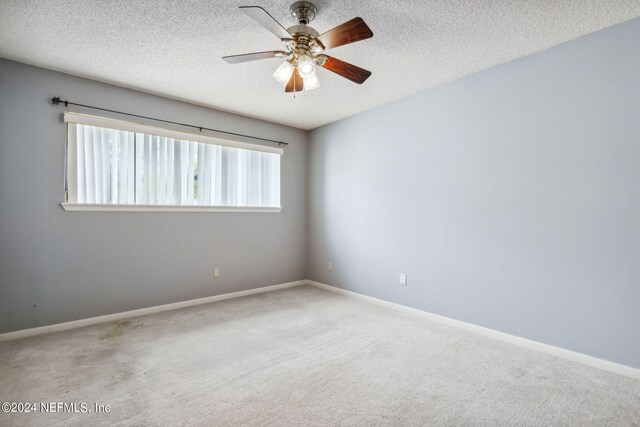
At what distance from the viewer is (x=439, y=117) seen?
126 inches

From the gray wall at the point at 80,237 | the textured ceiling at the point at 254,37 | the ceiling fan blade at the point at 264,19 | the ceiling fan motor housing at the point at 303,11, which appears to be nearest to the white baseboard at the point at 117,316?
the gray wall at the point at 80,237

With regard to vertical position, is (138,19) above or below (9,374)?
above

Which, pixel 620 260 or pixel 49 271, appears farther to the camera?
pixel 49 271

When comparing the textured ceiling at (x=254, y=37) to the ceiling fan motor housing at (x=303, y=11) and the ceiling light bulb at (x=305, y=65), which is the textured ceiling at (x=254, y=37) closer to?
the ceiling fan motor housing at (x=303, y=11)

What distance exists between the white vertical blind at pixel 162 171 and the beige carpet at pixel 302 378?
1338mm

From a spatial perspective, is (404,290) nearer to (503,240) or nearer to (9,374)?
(503,240)

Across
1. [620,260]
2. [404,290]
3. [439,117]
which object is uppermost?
[439,117]

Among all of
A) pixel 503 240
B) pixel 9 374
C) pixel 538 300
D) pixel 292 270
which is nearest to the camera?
pixel 9 374

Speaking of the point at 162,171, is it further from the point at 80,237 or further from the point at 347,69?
the point at 347,69

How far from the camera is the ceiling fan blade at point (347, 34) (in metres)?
1.73

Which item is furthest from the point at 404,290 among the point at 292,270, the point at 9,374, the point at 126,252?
the point at 9,374

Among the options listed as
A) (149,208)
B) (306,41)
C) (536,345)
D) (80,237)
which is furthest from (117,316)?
(536,345)

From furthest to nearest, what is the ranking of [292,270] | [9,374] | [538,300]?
1. [292,270]
2. [538,300]
3. [9,374]

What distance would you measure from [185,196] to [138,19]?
1.95 metres
